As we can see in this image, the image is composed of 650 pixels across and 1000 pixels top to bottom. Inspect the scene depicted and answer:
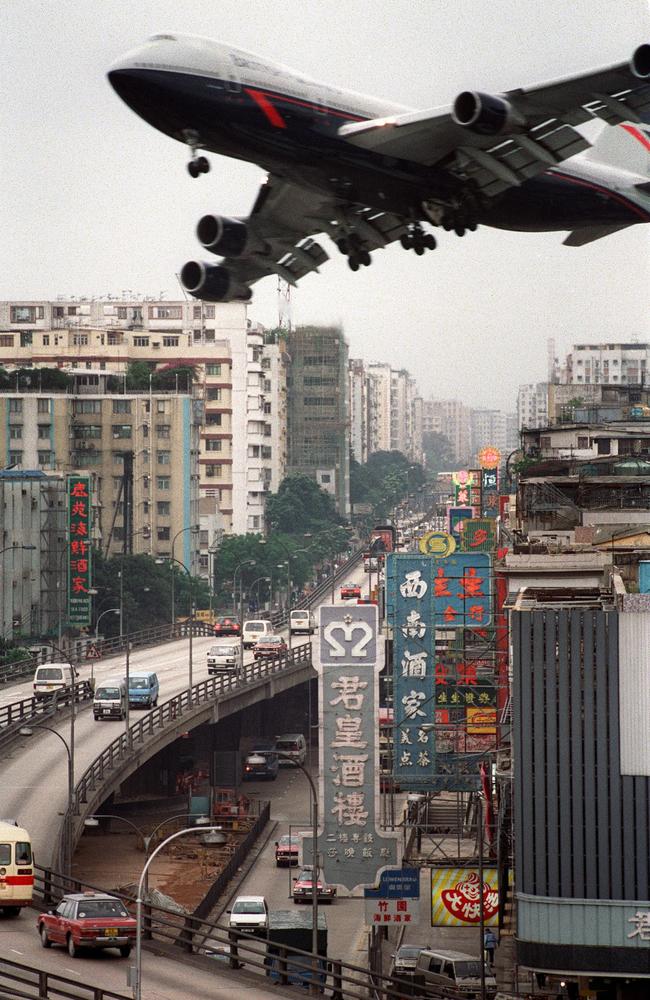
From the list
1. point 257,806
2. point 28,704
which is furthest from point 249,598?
point 28,704

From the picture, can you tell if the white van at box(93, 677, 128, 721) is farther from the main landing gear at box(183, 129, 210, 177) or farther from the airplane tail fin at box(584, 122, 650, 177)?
the main landing gear at box(183, 129, 210, 177)

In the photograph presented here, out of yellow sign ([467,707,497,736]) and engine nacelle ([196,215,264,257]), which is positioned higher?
engine nacelle ([196,215,264,257])

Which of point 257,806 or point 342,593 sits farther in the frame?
point 342,593

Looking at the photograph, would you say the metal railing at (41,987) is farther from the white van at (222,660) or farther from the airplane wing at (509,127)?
the white van at (222,660)

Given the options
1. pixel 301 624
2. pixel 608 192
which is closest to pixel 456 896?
pixel 608 192

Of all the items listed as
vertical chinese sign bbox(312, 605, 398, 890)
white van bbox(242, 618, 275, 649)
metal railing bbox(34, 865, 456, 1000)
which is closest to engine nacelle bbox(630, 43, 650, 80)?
metal railing bbox(34, 865, 456, 1000)

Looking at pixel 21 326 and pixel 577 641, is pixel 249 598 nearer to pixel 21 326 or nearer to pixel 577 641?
pixel 21 326
